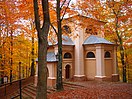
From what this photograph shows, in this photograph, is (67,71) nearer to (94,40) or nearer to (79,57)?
(79,57)

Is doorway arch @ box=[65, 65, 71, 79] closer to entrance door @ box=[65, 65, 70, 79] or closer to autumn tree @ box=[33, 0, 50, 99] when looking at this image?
entrance door @ box=[65, 65, 70, 79]

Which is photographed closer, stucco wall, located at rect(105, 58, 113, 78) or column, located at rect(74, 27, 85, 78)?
stucco wall, located at rect(105, 58, 113, 78)

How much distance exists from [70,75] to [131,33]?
32.0ft

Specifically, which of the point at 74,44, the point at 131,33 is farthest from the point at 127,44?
the point at 74,44

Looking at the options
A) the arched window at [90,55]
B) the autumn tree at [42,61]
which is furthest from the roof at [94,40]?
the autumn tree at [42,61]

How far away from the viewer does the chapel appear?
66.3 ft

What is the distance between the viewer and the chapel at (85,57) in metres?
20.2

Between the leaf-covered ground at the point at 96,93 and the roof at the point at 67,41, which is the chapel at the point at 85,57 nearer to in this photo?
the roof at the point at 67,41

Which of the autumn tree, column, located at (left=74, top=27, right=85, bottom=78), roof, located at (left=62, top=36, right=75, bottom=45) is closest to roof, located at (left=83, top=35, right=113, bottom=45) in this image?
column, located at (left=74, top=27, right=85, bottom=78)

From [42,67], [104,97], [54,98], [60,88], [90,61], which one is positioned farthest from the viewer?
[90,61]

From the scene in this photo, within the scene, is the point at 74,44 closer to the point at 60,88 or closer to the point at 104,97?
the point at 60,88

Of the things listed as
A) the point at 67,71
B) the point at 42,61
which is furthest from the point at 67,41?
the point at 42,61

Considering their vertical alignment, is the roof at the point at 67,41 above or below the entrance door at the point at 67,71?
above

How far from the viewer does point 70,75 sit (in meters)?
21.9
